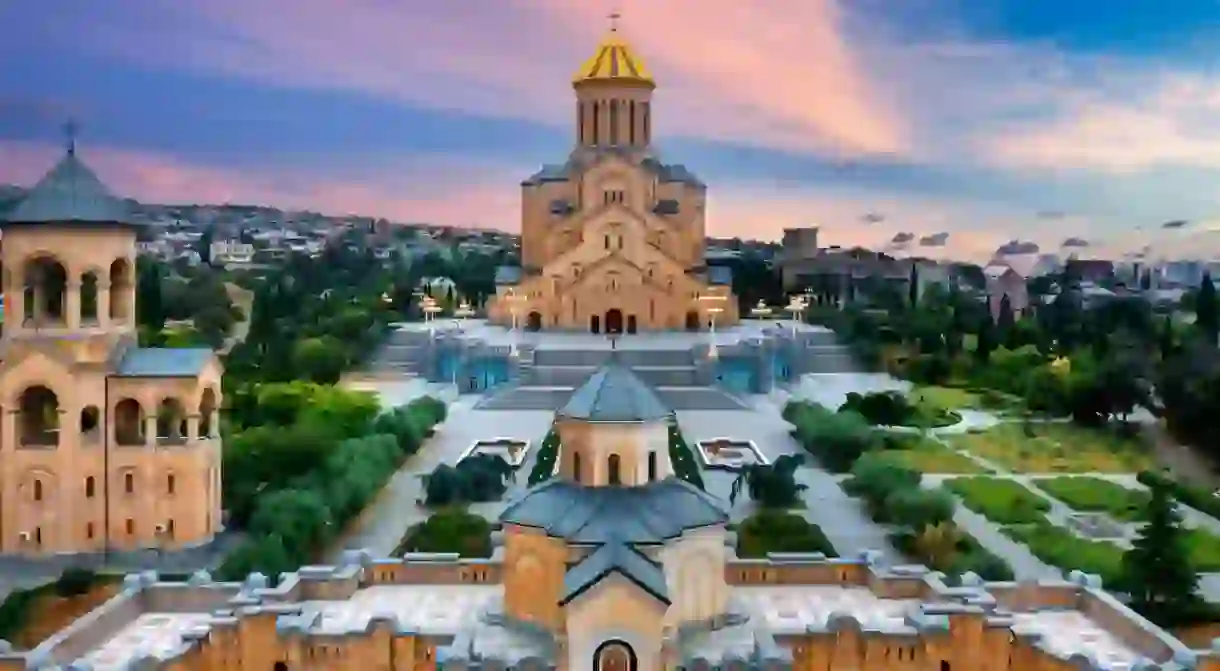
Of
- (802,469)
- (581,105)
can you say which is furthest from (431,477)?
(581,105)

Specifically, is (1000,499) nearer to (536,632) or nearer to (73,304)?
(536,632)

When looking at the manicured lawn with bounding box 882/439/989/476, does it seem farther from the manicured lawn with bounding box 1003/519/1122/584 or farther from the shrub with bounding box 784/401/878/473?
the manicured lawn with bounding box 1003/519/1122/584

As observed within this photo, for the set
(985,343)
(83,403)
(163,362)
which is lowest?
(83,403)

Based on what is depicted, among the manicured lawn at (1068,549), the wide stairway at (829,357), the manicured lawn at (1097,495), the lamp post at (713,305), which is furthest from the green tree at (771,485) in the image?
the wide stairway at (829,357)

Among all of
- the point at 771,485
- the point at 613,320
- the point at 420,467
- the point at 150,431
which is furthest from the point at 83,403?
the point at 613,320

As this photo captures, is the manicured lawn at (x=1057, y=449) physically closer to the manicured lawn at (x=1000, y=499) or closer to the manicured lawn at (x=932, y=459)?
the manicured lawn at (x=932, y=459)

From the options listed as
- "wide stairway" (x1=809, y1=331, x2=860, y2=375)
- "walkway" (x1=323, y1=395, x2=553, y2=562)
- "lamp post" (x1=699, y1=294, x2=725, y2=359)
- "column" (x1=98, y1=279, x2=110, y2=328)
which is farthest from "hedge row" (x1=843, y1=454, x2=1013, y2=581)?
"wide stairway" (x1=809, y1=331, x2=860, y2=375)
